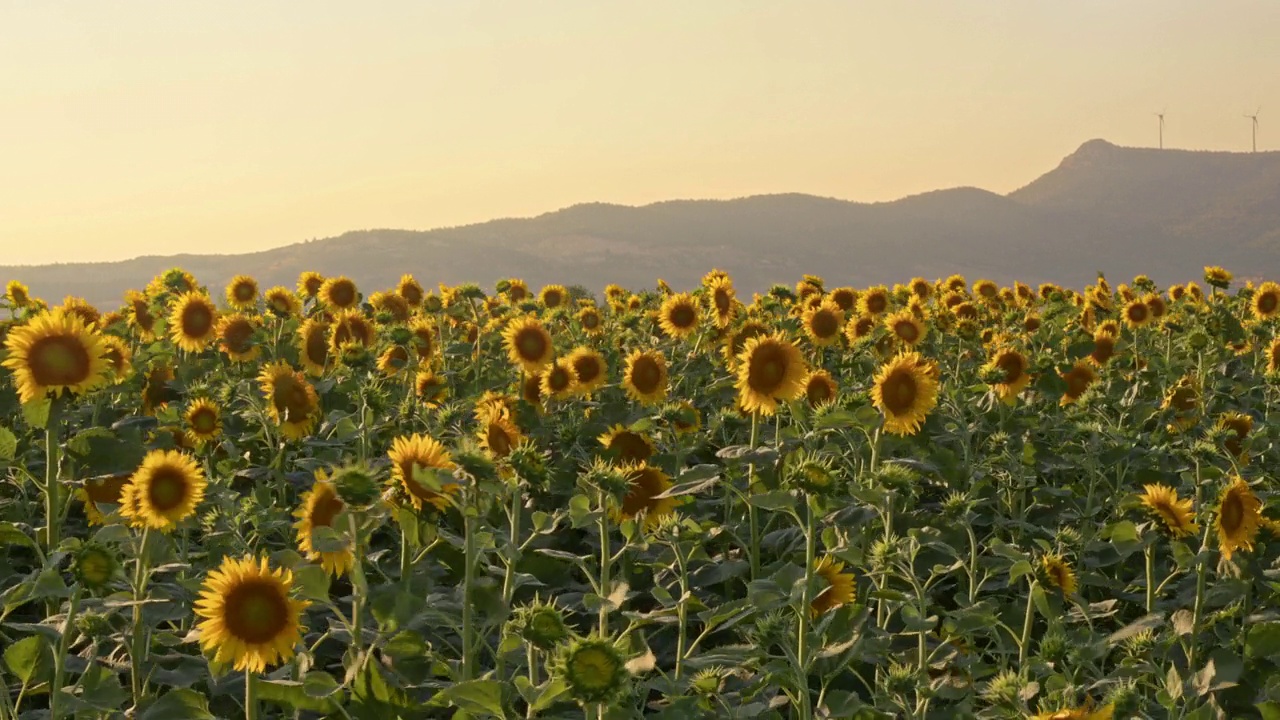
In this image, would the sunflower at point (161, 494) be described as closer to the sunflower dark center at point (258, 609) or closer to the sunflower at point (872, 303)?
the sunflower dark center at point (258, 609)

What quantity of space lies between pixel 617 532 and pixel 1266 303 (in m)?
9.40

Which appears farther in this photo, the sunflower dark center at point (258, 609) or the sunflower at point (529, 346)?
the sunflower at point (529, 346)

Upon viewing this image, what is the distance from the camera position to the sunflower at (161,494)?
13.4 feet

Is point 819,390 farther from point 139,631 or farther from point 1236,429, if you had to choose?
point 139,631

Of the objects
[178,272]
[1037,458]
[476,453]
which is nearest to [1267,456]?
[1037,458]

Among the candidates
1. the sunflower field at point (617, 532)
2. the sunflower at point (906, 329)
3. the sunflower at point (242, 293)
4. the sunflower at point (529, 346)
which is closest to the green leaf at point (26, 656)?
the sunflower field at point (617, 532)

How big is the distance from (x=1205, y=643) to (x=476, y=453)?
3.81 m

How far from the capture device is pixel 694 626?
586 centimetres

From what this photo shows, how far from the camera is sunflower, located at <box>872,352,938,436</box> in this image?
5.51 metres

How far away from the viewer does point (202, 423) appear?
21.2 ft

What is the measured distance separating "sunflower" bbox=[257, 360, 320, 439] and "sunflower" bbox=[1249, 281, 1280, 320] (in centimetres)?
1030

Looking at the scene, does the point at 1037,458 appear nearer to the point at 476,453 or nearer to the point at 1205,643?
the point at 1205,643

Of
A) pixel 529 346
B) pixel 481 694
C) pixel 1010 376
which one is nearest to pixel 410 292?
pixel 529 346

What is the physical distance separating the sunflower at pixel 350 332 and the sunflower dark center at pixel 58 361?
3.73 metres
